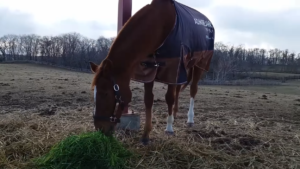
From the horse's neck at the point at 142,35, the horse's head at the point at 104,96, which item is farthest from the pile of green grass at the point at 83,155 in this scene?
the horse's neck at the point at 142,35

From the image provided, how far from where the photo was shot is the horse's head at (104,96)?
2.86 metres

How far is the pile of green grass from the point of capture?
256cm

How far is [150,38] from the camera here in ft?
10.6

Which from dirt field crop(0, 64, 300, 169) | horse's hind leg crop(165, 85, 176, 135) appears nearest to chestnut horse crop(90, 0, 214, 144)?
horse's hind leg crop(165, 85, 176, 135)

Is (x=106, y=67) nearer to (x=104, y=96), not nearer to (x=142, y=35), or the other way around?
(x=104, y=96)

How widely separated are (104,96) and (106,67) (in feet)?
1.05

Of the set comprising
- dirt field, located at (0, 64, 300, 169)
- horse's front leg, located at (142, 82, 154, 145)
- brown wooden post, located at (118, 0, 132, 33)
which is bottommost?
dirt field, located at (0, 64, 300, 169)

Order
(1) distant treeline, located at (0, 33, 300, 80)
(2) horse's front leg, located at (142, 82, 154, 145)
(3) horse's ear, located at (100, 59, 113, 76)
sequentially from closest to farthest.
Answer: (3) horse's ear, located at (100, 59, 113, 76), (2) horse's front leg, located at (142, 82, 154, 145), (1) distant treeline, located at (0, 33, 300, 80)

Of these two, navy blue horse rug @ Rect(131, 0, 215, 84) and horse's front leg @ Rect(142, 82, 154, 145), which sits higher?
navy blue horse rug @ Rect(131, 0, 215, 84)

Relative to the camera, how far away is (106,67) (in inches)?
111

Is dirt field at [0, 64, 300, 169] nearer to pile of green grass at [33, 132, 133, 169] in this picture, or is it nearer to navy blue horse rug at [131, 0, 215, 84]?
pile of green grass at [33, 132, 133, 169]

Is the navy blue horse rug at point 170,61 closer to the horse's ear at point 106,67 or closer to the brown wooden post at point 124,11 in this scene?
the horse's ear at point 106,67

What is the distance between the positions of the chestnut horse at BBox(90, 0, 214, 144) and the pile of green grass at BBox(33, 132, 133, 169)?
236 millimetres

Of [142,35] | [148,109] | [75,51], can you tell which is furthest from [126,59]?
[75,51]
